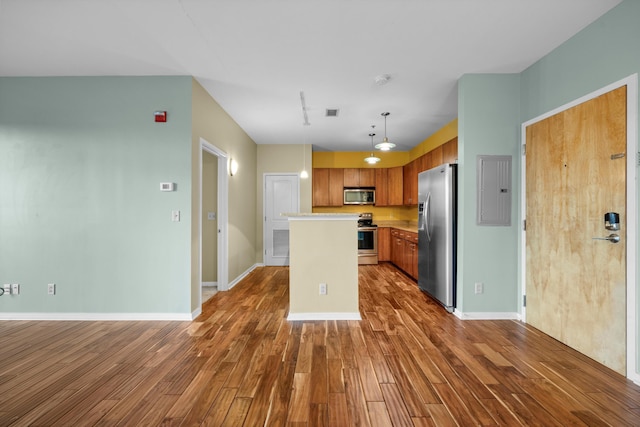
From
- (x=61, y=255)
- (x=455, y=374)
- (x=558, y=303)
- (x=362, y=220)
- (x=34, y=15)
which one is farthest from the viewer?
(x=362, y=220)

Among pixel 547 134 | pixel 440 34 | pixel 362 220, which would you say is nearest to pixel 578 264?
pixel 547 134

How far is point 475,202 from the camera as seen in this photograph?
316 centimetres

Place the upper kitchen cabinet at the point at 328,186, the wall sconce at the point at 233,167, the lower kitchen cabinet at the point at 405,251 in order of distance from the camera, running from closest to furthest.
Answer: the wall sconce at the point at 233,167 < the lower kitchen cabinet at the point at 405,251 < the upper kitchen cabinet at the point at 328,186

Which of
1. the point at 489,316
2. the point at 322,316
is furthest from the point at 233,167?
the point at 489,316

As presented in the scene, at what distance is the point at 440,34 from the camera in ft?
7.98

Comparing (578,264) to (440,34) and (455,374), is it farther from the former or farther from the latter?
(440,34)

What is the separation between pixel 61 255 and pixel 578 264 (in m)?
5.06

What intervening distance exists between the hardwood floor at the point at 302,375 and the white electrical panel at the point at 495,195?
1.11m

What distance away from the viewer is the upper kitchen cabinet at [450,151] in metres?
4.14

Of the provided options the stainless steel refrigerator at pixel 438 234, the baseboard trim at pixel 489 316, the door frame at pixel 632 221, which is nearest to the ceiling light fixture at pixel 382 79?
the stainless steel refrigerator at pixel 438 234

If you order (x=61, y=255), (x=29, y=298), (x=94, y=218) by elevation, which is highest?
(x=94, y=218)

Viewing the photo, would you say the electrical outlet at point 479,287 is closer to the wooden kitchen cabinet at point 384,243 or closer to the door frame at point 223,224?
the wooden kitchen cabinet at point 384,243

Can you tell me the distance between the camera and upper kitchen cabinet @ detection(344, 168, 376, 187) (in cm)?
670

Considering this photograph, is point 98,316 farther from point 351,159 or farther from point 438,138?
point 438,138
